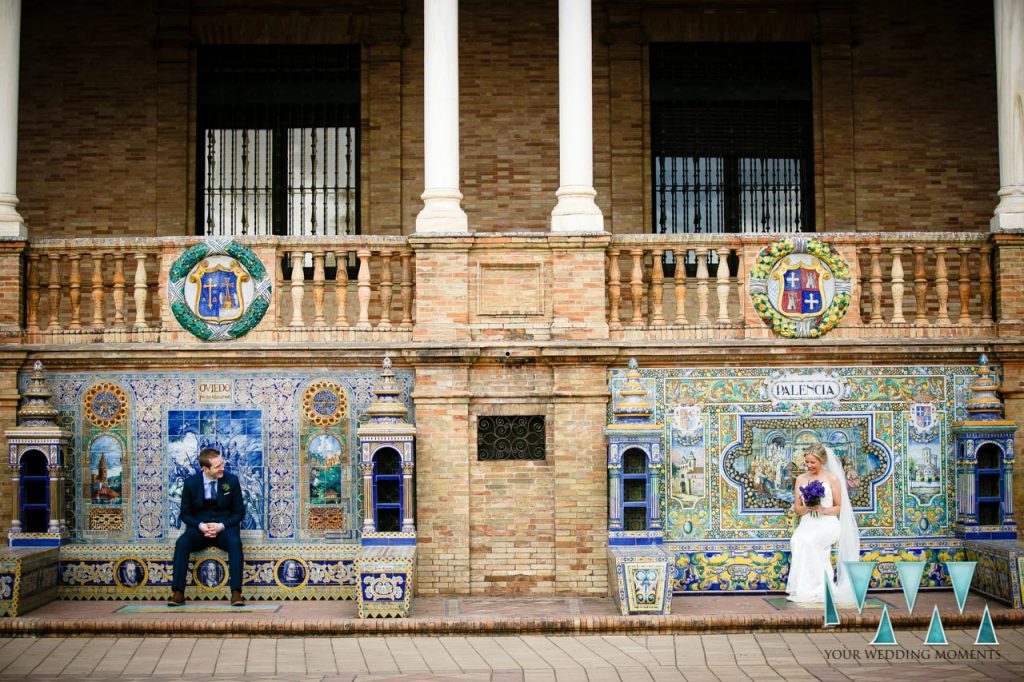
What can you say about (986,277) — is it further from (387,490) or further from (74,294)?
(74,294)

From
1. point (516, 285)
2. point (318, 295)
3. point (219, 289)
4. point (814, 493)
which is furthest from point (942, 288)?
point (219, 289)

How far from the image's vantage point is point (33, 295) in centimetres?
1428

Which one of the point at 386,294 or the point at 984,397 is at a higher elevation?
the point at 386,294

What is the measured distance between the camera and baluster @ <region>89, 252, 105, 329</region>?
1417 centimetres

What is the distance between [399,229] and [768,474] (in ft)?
20.4

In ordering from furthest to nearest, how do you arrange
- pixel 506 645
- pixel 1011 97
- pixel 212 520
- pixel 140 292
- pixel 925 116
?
pixel 925 116
pixel 1011 97
pixel 140 292
pixel 212 520
pixel 506 645

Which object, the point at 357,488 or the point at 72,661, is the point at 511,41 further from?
the point at 72,661

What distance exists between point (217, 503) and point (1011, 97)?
31.3 ft

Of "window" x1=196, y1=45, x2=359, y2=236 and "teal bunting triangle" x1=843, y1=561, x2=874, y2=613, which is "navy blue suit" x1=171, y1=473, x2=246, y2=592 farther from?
"teal bunting triangle" x1=843, y1=561, x2=874, y2=613

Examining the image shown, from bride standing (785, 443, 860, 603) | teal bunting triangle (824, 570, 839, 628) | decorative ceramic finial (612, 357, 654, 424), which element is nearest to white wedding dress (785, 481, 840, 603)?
bride standing (785, 443, 860, 603)

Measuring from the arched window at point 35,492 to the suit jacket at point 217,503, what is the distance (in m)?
1.49

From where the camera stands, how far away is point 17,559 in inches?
496

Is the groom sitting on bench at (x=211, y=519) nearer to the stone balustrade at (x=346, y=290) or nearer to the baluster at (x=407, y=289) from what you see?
the stone balustrade at (x=346, y=290)

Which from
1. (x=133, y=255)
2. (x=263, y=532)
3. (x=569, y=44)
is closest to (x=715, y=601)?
(x=263, y=532)
